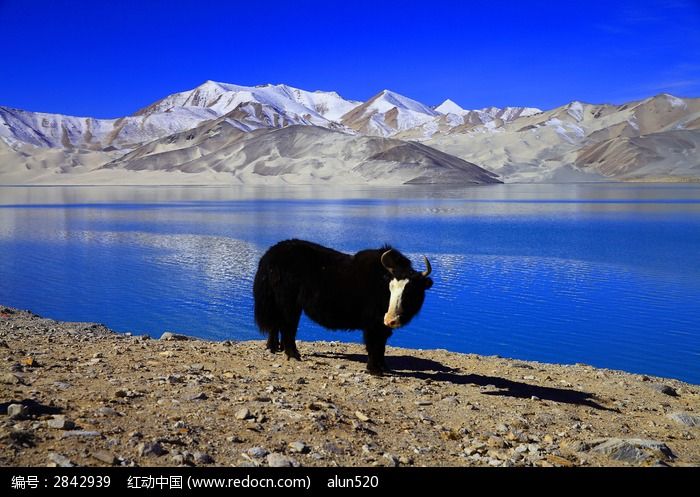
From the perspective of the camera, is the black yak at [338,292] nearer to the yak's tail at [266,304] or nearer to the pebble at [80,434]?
the yak's tail at [266,304]

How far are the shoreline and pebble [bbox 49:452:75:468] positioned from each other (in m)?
0.01

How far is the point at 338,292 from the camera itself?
27.2 feet

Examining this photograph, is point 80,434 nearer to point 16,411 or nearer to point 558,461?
point 16,411

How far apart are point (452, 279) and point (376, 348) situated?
522 inches

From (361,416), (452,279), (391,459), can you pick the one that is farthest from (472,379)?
(452,279)

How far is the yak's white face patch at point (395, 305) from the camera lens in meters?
7.57

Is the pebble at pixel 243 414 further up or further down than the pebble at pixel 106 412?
further down

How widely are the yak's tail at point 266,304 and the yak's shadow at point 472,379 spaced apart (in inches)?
29.7

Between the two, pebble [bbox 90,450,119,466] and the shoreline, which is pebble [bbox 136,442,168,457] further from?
pebble [bbox 90,450,119,466]

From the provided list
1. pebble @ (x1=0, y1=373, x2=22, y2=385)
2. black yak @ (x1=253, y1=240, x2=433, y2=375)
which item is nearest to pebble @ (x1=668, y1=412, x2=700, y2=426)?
black yak @ (x1=253, y1=240, x2=433, y2=375)

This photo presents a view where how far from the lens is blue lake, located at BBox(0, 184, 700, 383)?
45.3 feet

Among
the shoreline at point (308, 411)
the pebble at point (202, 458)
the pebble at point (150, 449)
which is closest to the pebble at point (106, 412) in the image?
the shoreline at point (308, 411)
